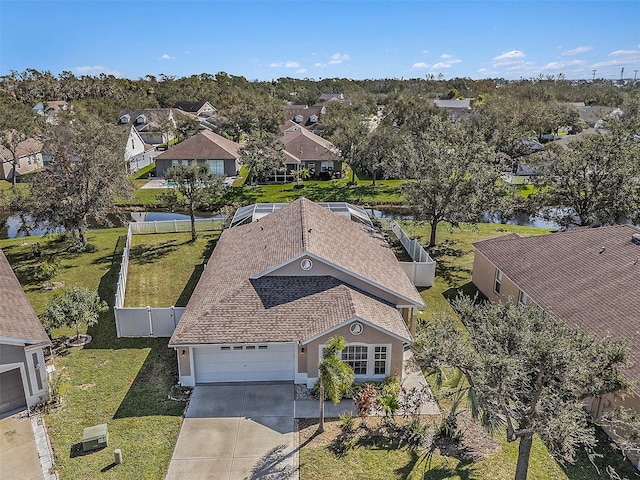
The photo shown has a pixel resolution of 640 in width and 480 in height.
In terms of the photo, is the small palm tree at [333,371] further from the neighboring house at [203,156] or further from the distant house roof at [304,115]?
the distant house roof at [304,115]

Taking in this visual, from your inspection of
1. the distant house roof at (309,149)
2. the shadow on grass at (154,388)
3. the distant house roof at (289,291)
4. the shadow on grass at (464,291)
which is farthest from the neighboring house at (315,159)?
the shadow on grass at (154,388)

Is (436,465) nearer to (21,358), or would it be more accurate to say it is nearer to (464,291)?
(464,291)

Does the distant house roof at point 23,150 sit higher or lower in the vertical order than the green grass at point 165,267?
higher

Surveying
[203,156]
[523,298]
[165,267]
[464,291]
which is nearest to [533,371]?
[523,298]

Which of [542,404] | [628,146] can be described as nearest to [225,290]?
[542,404]

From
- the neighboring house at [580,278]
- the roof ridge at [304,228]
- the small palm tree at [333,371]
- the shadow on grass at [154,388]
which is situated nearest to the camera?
the small palm tree at [333,371]

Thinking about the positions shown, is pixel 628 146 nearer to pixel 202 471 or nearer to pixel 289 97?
pixel 202 471
